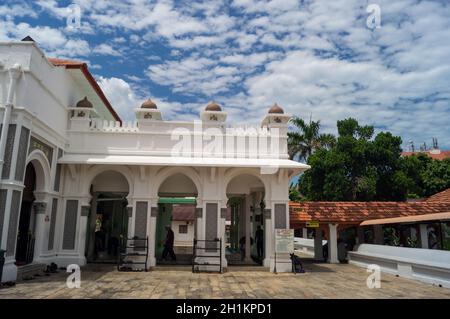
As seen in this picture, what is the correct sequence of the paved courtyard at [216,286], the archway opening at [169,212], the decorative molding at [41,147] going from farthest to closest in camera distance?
the archway opening at [169,212], the decorative molding at [41,147], the paved courtyard at [216,286]

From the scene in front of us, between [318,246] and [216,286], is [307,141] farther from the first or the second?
[216,286]

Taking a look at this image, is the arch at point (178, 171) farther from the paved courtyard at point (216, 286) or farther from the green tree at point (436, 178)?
Answer: the green tree at point (436, 178)

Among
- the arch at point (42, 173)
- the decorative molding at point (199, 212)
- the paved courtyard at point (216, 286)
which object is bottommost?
the paved courtyard at point (216, 286)

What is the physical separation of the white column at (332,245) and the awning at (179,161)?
13.4 ft

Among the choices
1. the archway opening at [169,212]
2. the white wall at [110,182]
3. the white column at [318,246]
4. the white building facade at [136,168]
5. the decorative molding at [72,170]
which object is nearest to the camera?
the white building facade at [136,168]

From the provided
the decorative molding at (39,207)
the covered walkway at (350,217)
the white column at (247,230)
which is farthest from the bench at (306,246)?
the decorative molding at (39,207)

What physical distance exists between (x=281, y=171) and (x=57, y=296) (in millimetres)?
8093

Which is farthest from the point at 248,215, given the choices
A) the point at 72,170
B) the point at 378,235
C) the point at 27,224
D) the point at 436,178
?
the point at 436,178

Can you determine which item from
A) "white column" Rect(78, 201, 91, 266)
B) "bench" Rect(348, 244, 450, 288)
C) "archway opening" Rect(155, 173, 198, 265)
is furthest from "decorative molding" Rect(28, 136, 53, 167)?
"bench" Rect(348, 244, 450, 288)

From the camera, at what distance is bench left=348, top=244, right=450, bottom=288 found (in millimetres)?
9656

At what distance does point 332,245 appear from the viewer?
1547cm

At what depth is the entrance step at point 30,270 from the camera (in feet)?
31.0

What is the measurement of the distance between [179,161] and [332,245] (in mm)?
7860
